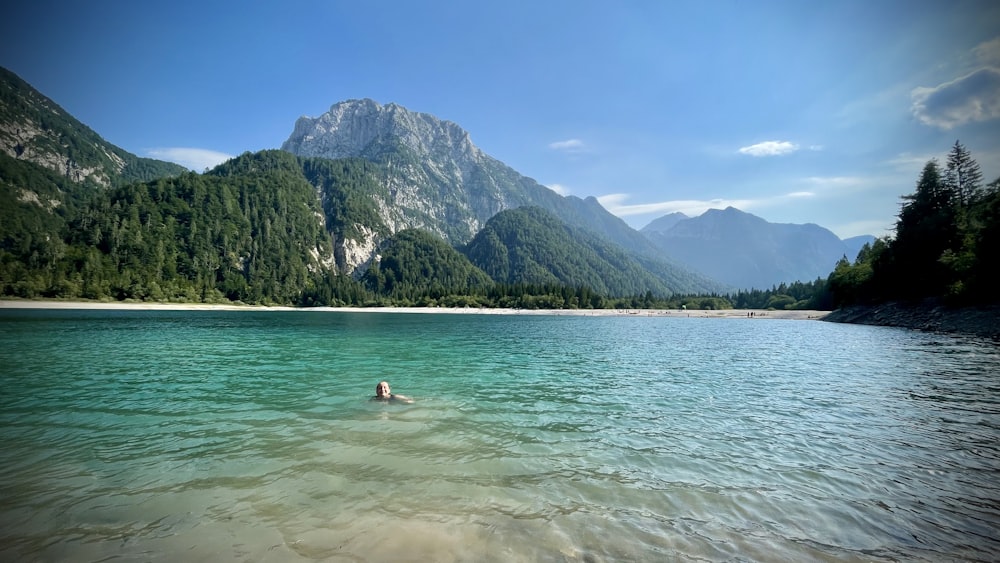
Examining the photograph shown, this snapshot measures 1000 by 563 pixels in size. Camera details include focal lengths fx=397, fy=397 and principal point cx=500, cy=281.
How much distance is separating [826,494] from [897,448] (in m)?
5.57

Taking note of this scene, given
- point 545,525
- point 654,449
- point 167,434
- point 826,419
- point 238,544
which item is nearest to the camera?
point 238,544

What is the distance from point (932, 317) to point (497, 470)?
3290 inches

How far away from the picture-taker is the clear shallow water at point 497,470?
651cm

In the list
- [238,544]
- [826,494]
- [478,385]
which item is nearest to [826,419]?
[826,494]

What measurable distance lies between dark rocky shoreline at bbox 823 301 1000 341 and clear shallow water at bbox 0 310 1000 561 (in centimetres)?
4106

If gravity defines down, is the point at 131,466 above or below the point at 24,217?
below

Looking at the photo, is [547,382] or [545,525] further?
[547,382]

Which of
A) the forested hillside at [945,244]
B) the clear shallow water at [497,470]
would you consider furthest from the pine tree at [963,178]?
the clear shallow water at [497,470]

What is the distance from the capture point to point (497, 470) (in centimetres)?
980

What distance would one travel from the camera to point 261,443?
11.7 metres

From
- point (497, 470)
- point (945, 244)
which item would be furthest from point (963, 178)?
point (497, 470)

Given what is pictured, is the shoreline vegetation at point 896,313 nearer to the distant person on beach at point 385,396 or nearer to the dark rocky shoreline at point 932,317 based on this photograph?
the dark rocky shoreline at point 932,317

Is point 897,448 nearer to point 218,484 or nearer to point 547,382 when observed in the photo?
point 547,382

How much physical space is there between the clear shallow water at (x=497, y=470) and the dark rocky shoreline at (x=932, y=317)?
4106 centimetres
